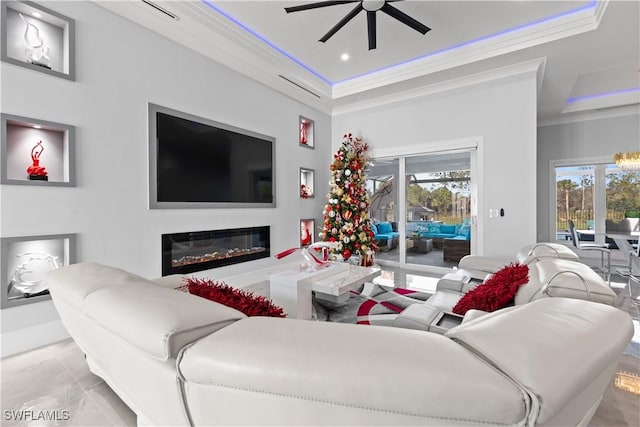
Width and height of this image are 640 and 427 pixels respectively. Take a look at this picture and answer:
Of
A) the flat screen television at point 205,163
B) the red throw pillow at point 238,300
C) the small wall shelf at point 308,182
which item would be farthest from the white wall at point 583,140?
the red throw pillow at point 238,300

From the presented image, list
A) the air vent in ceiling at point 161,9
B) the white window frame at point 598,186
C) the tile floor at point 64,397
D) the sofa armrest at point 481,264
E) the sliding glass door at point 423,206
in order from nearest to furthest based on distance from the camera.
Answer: the tile floor at point 64,397, the sofa armrest at point 481,264, the air vent in ceiling at point 161,9, the sliding glass door at point 423,206, the white window frame at point 598,186

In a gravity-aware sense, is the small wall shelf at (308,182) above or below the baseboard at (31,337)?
above

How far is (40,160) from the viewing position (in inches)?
101

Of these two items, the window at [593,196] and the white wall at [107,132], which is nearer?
the white wall at [107,132]

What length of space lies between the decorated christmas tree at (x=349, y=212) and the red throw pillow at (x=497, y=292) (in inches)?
129

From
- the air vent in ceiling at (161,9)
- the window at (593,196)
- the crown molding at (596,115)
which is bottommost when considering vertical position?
the window at (593,196)

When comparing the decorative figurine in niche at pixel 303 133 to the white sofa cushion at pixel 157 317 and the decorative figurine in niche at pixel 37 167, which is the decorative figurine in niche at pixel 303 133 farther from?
the white sofa cushion at pixel 157 317

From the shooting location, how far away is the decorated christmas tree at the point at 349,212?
5.01 meters

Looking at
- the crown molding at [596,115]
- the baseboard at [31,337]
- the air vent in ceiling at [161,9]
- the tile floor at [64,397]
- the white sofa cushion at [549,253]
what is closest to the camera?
the tile floor at [64,397]

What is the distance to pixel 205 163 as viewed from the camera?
3830 millimetres

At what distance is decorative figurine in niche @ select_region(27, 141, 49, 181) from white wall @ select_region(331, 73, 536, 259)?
5.02m

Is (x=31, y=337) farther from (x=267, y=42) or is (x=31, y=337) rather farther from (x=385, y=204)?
(x=385, y=204)

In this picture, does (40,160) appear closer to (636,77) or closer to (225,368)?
(225,368)

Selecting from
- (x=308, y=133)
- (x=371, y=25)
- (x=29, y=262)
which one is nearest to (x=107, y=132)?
(x=29, y=262)
